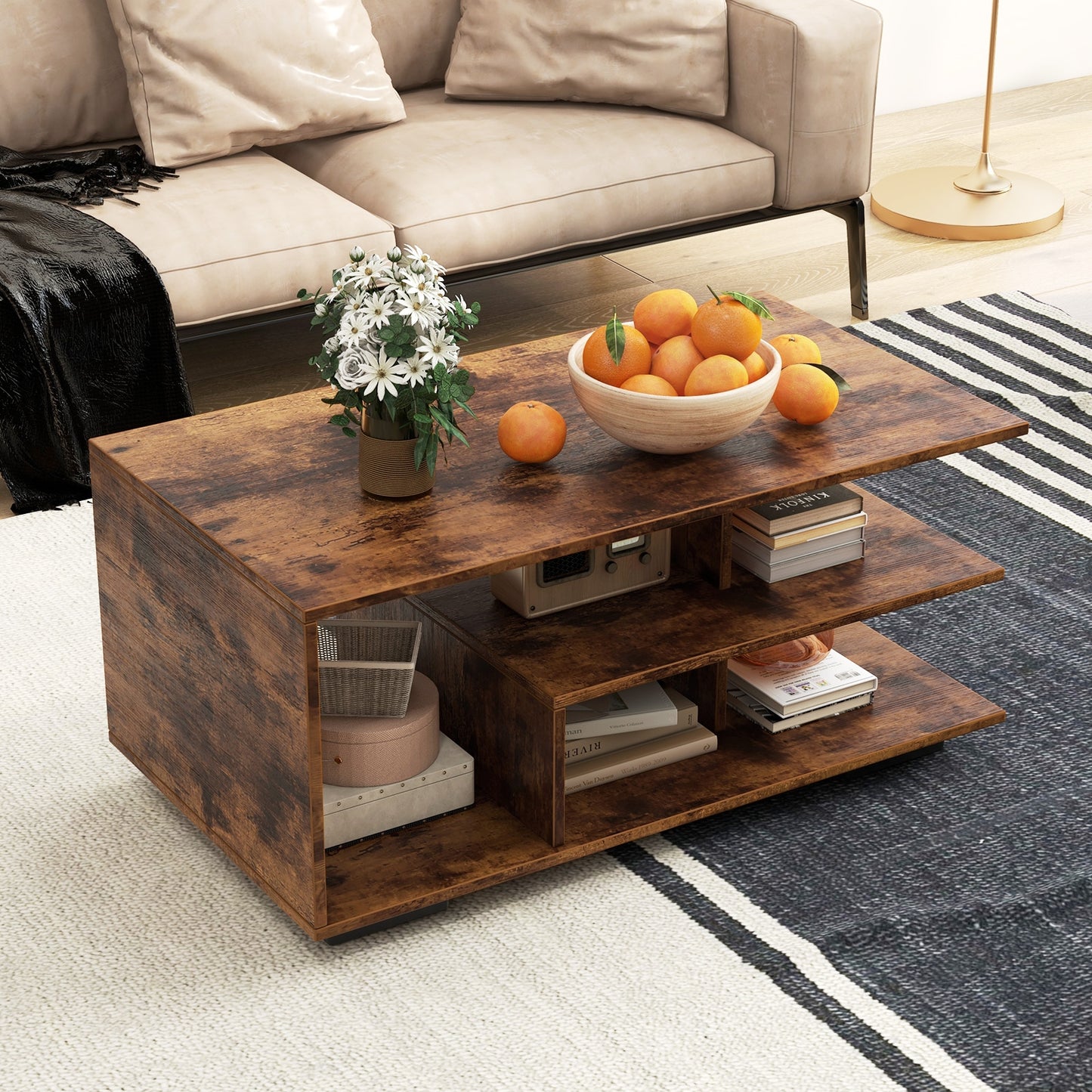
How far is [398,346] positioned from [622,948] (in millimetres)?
695

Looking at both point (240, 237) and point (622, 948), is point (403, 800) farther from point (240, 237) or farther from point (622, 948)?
point (240, 237)

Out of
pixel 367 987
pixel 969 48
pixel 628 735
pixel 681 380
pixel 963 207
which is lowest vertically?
pixel 367 987

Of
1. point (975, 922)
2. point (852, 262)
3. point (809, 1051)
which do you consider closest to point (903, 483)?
point (852, 262)

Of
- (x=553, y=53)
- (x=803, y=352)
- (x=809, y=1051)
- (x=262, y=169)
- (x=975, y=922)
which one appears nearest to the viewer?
(x=809, y=1051)

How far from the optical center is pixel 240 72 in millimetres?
3061

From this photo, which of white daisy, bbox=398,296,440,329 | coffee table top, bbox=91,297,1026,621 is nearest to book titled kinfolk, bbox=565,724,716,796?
coffee table top, bbox=91,297,1026,621

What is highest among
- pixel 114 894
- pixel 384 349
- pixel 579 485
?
pixel 384 349

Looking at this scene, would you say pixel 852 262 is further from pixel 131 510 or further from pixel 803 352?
pixel 131 510

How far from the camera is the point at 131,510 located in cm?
187

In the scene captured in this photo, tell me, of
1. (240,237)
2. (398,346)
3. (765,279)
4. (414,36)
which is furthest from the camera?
(765,279)

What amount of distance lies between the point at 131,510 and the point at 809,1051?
93 cm

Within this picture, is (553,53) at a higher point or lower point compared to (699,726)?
higher

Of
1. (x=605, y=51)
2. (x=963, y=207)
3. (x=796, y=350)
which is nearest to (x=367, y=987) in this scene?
(x=796, y=350)

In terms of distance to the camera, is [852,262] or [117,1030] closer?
[117,1030]
